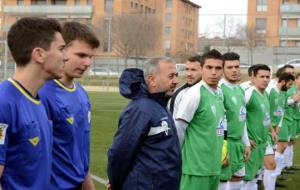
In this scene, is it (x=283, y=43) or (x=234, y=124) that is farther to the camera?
(x=283, y=43)

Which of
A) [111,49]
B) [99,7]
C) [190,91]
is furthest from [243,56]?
[190,91]

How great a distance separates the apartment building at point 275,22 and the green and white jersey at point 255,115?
4706 cm

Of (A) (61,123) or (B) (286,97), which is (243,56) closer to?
(B) (286,97)

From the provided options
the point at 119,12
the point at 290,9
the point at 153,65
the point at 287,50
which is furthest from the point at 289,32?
the point at 153,65

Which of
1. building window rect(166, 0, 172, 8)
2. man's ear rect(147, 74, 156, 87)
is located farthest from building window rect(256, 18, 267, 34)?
man's ear rect(147, 74, 156, 87)

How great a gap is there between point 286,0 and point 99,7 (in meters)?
21.7

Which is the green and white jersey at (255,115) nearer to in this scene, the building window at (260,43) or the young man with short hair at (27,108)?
the young man with short hair at (27,108)

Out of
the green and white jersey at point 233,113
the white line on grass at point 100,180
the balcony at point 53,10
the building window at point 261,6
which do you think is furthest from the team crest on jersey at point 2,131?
the balcony at point 53,10

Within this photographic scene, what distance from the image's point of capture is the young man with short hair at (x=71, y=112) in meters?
4.10

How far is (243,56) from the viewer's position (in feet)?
168

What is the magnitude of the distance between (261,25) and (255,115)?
56.8 metres

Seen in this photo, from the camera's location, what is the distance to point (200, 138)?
6.31 m

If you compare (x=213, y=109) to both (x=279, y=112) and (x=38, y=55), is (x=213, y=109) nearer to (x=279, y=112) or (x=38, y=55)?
(x=38, y=55)

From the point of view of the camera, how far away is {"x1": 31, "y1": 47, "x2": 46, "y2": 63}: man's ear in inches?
Answer: 133
